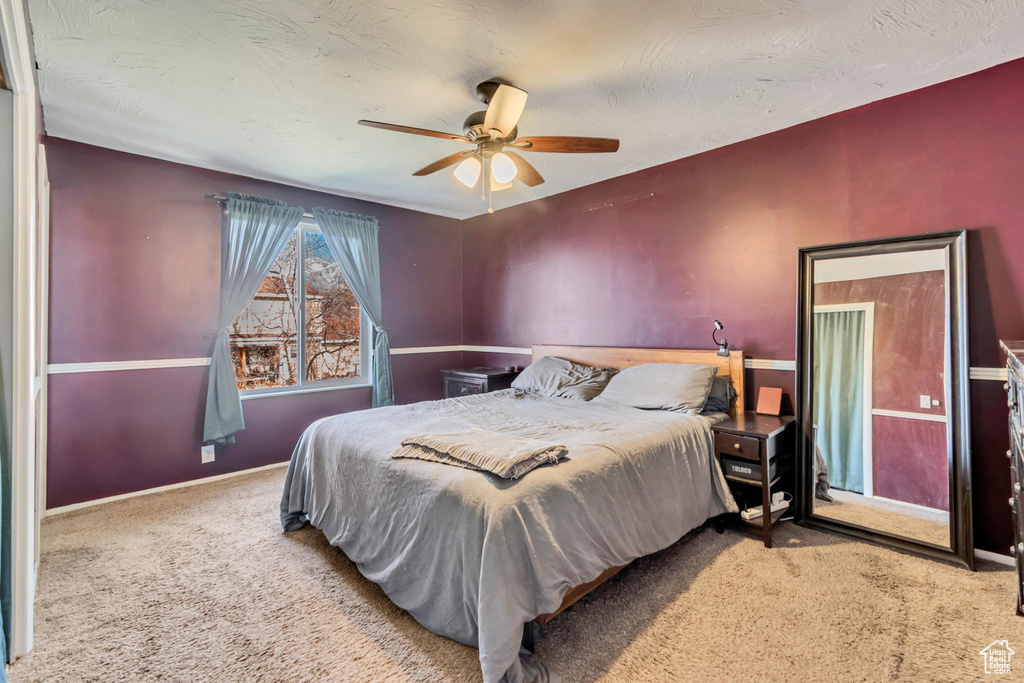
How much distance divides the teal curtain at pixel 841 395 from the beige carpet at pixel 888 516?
7 cm

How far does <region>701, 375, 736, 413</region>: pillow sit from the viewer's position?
294 centimetres

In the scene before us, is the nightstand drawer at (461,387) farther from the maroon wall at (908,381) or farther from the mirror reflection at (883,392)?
the maroon wall at (908,381)

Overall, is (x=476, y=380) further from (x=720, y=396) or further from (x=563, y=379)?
(x=720, y=396)

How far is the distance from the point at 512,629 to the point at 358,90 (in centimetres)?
254

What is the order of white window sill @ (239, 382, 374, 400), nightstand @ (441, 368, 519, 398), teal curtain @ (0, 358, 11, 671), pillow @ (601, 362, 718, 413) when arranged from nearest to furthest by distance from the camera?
teal curtain @ (0, 358, 11, 671), pillow @ (601, 362, 718, 413), white window sill @ (239, 382, 374, 400), nightstand @ (441, 368, 519, 398)

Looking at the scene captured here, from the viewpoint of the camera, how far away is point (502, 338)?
4840mm

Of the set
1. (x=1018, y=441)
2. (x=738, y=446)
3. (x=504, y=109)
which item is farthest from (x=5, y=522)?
(x=1018, y=441)

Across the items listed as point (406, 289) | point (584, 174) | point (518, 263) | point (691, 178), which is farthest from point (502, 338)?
point (691, 178)

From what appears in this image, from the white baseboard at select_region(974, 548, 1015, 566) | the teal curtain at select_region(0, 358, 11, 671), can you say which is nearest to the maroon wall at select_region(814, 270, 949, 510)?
the white baseboard at select_region(974, 548, 1015, 566)

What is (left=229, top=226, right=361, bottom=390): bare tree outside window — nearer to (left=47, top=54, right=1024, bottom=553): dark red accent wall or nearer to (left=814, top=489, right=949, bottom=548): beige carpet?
(left=47, top=54, right=1024, bottom=553): dark red accent wall

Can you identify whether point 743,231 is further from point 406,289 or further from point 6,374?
point 6,374

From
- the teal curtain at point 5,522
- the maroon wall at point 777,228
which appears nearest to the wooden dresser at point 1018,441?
the maroon wall at point 777,228

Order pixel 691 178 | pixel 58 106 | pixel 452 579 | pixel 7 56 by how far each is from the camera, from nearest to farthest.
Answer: pixel 7 56 < pixel 452 579 < pixel 58 106 < pixel 691 178

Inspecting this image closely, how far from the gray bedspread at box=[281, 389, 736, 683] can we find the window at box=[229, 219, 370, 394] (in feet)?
5.35
